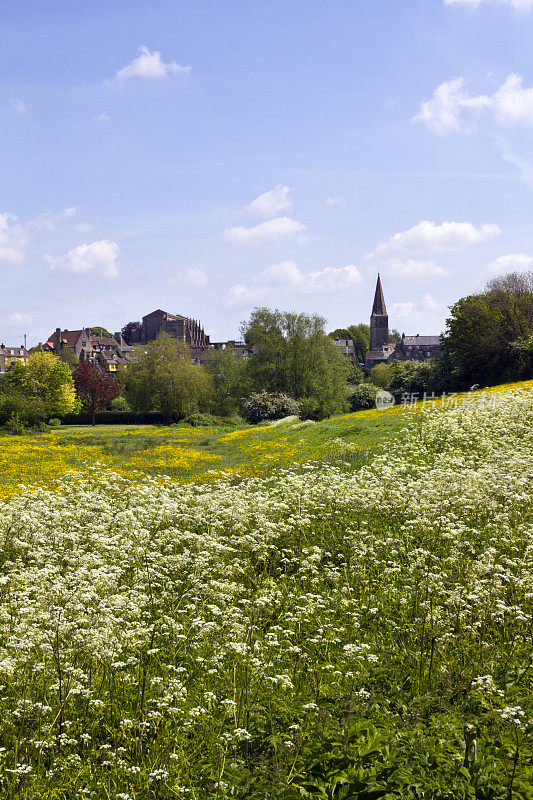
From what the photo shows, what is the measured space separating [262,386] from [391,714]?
4716cm

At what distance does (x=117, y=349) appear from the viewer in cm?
14150

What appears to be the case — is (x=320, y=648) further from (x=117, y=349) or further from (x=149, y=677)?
(x=117, y=349)

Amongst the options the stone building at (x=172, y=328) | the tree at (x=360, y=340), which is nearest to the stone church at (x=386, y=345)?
the tree at (x=360, y=340)

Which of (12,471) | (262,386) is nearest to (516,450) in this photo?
(12,471)

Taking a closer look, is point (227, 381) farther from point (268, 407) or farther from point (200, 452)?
point (200, 452)

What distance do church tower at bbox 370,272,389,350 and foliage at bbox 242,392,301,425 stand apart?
403 ft

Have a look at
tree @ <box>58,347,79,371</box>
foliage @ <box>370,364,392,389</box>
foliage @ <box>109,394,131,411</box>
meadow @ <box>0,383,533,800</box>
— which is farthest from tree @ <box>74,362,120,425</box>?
meadow @ <box>0,383,533,800</box>

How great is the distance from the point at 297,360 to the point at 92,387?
27.9 m

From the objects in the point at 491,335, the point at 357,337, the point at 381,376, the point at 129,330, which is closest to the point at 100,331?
A: the point at 129,330

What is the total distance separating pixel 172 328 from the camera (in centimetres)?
14875

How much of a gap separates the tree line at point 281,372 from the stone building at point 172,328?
7731 cm

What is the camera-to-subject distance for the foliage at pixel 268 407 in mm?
46281

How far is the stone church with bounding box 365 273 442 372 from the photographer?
15412 cm

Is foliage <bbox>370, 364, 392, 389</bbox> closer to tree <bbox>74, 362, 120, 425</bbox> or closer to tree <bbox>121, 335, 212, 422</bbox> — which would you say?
tree <bbox>121, 335, 212, 422</bbox>
